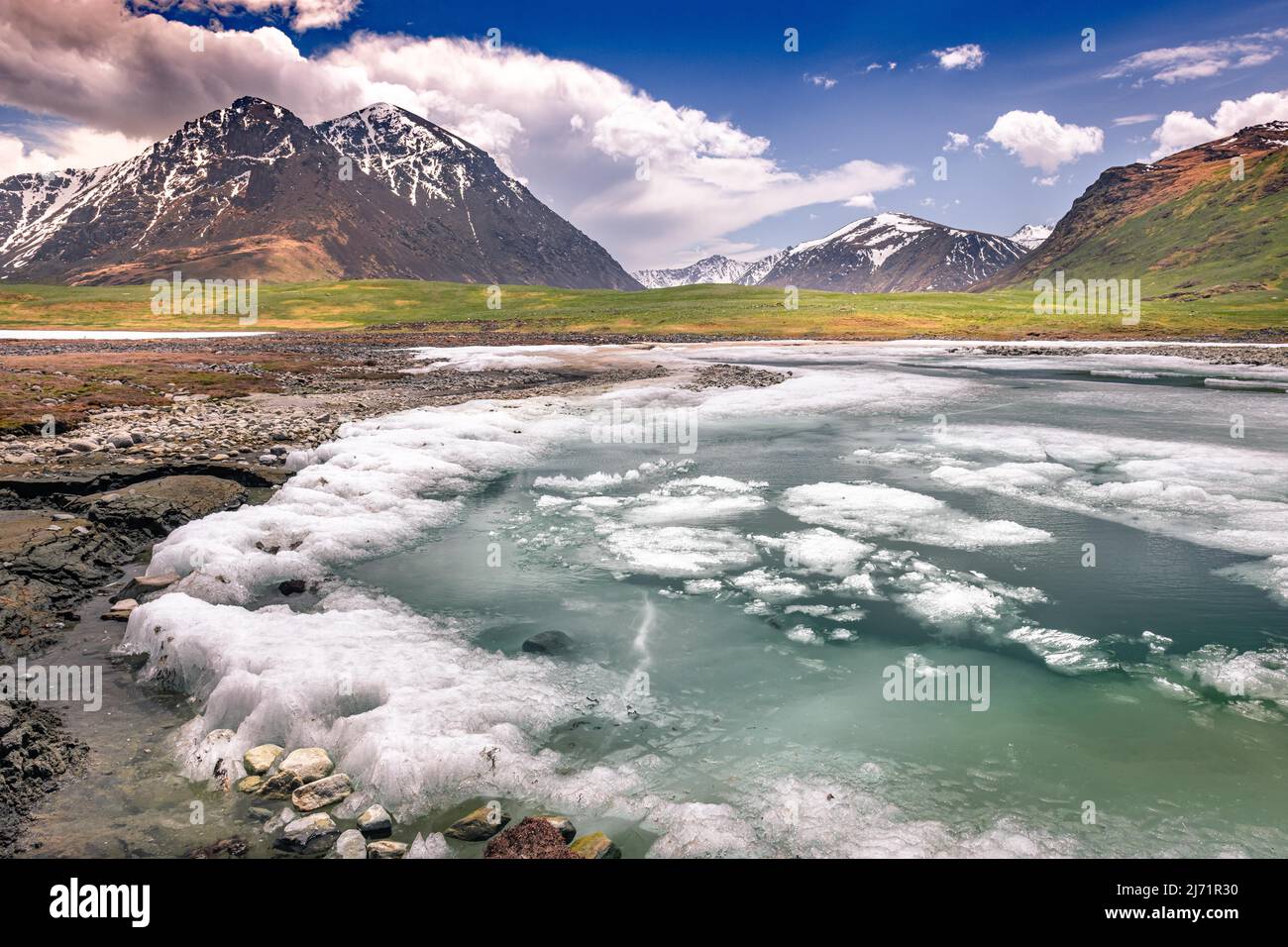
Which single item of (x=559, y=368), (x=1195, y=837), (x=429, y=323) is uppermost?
(x=429, y=323)

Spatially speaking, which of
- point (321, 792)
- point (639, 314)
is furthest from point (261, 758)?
point (639, 314)

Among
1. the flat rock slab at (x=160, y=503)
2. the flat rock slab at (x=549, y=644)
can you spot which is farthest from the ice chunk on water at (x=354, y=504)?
the flat rock slab at (x=549, y=644)

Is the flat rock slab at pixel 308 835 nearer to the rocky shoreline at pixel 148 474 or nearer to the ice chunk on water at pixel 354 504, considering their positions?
the rocky shoreline at pixel 148 474

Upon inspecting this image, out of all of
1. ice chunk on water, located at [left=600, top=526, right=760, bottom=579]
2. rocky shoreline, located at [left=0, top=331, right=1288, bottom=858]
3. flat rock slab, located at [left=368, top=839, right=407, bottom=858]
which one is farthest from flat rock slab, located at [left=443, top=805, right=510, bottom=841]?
ice chunk on water, located at [left=600, top=526, right=760, bottom=579]

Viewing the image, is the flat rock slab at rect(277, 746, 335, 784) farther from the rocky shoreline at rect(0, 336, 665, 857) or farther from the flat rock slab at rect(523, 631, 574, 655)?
the flat rock slab at rect(523, 631, 574, 655)

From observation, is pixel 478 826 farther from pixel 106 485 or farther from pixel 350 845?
pixel 106 485
